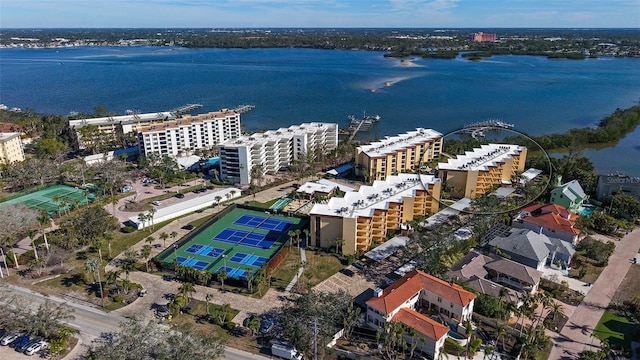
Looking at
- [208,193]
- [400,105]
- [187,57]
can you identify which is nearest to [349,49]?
[187,57]

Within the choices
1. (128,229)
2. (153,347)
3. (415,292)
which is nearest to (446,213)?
(415,292)

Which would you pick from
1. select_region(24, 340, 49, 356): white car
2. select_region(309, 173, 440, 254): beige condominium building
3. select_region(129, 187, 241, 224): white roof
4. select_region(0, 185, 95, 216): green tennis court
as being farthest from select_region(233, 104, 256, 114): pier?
select_region(24, 340, 49, 356): white car

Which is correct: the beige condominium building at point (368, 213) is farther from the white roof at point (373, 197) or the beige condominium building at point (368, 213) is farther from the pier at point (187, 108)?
the pier at point (187, 108)

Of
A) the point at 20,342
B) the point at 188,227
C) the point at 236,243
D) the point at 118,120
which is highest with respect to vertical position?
the point at 118,120

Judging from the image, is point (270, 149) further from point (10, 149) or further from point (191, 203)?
point (10, 149)

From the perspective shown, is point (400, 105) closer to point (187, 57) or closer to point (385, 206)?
point (385, 206)
